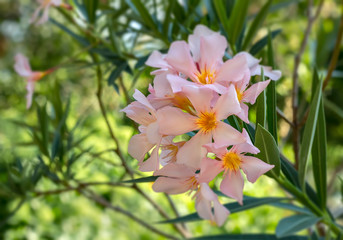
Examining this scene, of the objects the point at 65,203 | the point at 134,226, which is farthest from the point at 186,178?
the point at 65,203

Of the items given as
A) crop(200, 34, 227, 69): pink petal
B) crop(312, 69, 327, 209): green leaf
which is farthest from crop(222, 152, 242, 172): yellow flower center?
crop(312, 69, 327, 209): green leaf

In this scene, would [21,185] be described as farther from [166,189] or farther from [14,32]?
[14,32]

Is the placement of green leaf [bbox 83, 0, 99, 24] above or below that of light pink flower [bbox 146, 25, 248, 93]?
below

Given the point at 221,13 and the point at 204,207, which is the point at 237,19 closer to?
the point at 221,13

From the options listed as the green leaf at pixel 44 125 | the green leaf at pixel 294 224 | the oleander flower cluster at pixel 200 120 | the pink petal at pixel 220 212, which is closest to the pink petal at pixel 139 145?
the oleander flower cluster at pixel 200 120

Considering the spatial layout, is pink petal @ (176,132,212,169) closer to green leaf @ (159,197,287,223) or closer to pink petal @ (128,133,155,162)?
pink petal @ (128,133,155,162)

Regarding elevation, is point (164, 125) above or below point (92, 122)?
above

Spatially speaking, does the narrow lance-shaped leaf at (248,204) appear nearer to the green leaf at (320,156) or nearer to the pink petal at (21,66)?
the green leaf at (320,156)
